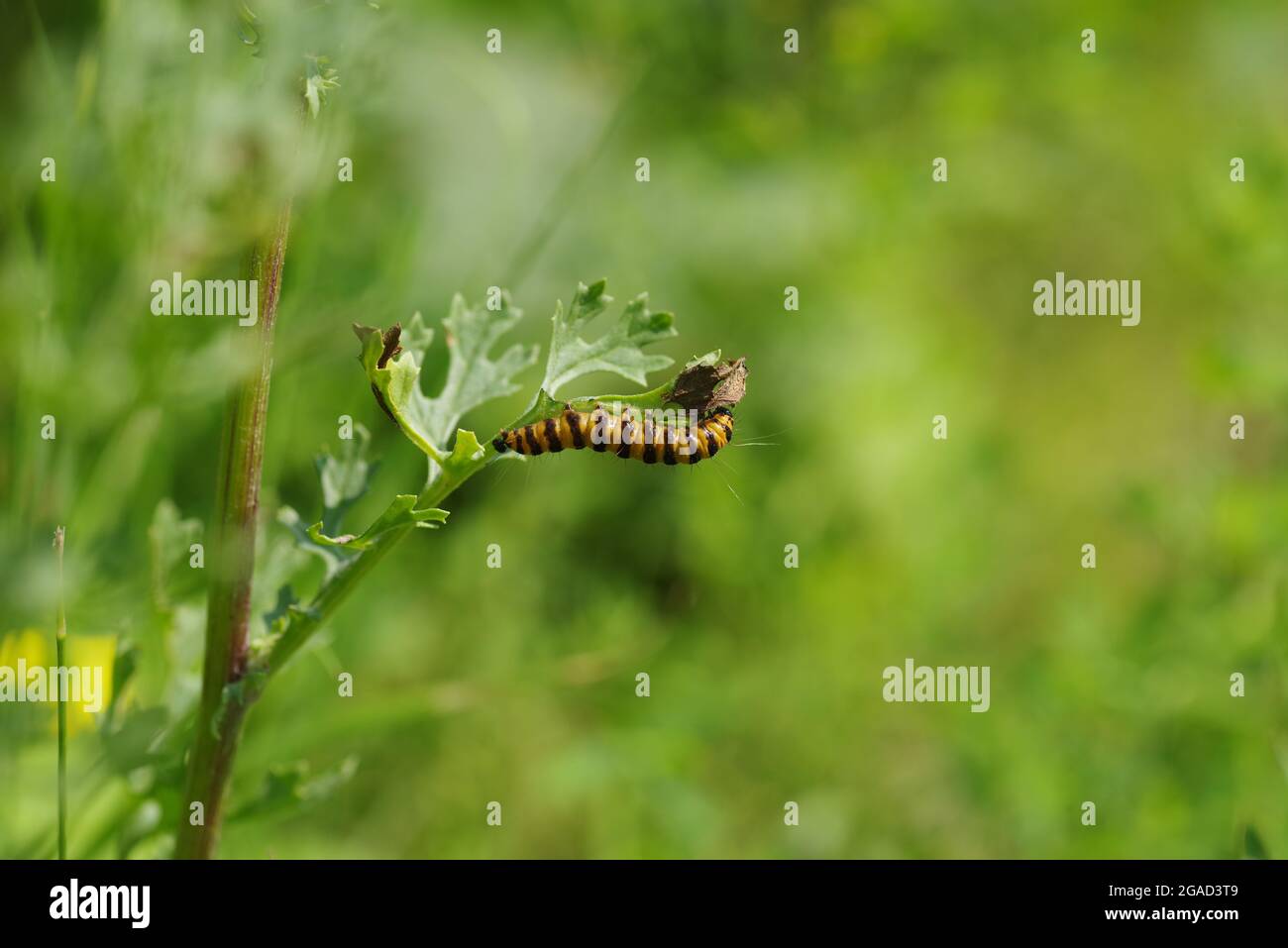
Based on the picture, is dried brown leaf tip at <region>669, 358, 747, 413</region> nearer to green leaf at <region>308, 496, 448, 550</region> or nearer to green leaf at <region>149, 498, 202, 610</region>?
green leaf at <region>308, 496, 448, 550</region>

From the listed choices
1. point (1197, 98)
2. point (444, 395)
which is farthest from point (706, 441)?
point (1197, 98)

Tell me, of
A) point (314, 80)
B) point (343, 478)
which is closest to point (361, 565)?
point (343, 478)

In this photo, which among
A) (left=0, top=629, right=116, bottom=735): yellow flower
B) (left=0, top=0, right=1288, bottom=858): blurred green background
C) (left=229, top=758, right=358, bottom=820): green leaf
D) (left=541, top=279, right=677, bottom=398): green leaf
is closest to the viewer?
(left=541, top=279, right=677, bottom=398): green leaf

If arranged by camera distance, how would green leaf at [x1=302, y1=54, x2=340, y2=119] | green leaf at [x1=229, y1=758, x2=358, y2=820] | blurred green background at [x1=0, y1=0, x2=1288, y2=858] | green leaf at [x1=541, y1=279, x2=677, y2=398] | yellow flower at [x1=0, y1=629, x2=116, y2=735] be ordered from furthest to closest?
blurred green background at [x1=0, y1=0, x2=1288, y2=858]
yellow flower at [x1=0, y1=629, x2=116, y2=735]
green leaf at [x1=229, y1=758, x2=358, y2=820]
green leaf at [x1=541, y1=279, x2=677, y2=398]
green leaf at [x1=302, y1=54, x2=340, y2=119]

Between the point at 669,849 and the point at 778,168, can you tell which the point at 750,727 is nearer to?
the point at 669,849

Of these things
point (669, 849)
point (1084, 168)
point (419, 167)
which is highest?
point (1084, 168)

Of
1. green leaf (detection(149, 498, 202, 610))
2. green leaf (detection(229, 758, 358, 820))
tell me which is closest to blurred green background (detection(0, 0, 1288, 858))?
green leaf (detection(149, 498, 202, 610))
